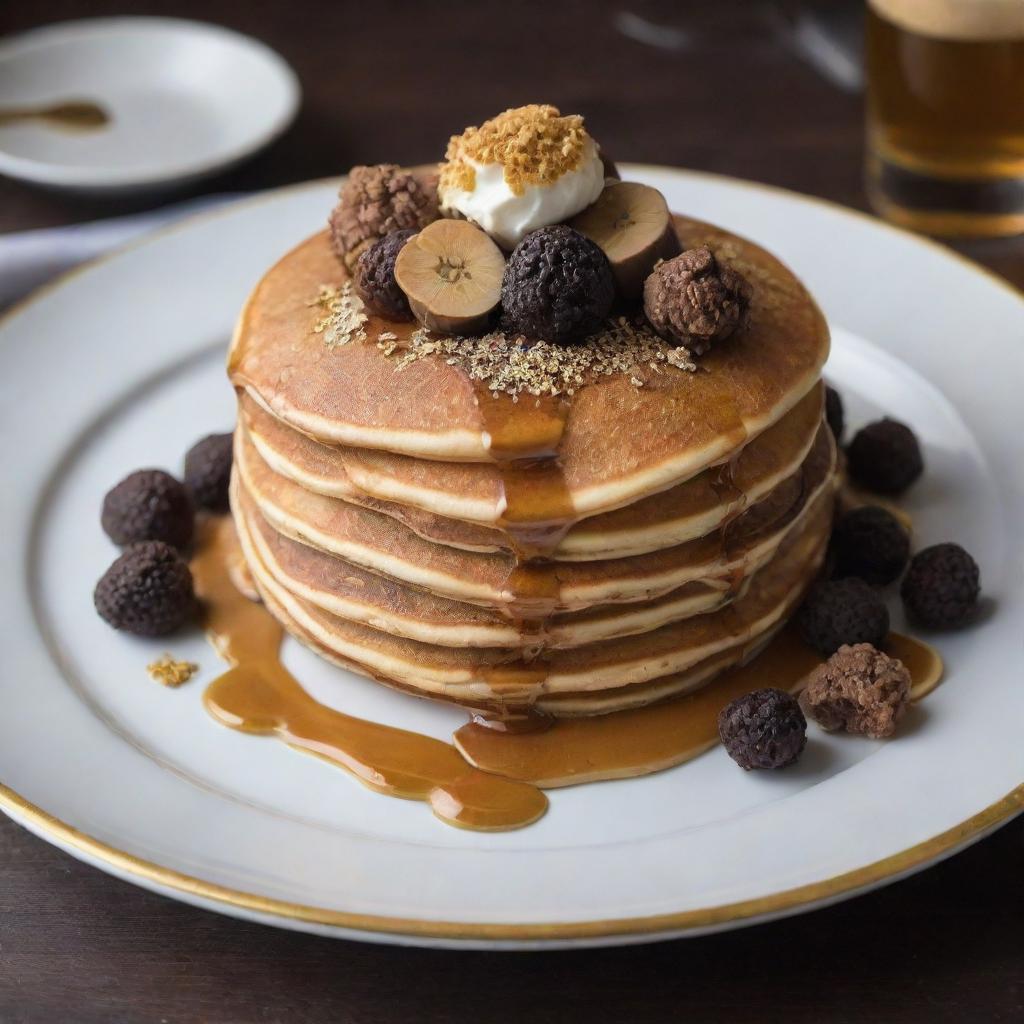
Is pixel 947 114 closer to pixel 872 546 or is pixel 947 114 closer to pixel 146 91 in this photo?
pixel 872 546

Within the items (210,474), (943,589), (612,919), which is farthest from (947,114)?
(612,919)

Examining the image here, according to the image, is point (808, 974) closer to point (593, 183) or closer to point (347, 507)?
point (347, 507)

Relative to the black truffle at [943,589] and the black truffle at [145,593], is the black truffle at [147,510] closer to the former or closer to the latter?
the black truffle at [145,593]

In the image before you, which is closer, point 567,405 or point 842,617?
point 567,405

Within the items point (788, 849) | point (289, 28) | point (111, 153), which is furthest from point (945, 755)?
point (289, 28)

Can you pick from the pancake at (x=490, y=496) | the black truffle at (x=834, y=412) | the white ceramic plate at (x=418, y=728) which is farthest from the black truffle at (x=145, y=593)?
the black truffle at (x=834, y=412)

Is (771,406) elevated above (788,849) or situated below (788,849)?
above
